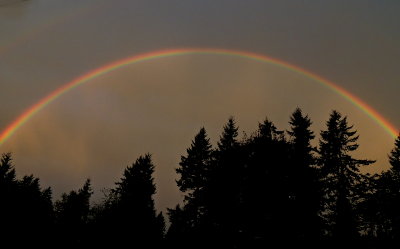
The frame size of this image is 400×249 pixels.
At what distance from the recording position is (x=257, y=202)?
20.9m

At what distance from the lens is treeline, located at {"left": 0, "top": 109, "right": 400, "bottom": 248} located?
69.9 feet

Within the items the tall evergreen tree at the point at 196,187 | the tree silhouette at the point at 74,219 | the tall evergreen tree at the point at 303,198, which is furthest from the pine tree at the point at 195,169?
the tree silhouette at the point at 74,219

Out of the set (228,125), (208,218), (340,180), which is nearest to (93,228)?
(208,218)

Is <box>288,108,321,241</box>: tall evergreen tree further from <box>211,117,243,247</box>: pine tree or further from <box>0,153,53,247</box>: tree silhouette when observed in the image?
<box>0,153,53,247</box>: tree silhouette

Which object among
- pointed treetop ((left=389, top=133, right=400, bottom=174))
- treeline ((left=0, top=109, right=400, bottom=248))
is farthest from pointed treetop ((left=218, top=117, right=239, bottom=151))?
pointed treetop ((left=389, top=133, right=400, bottom=174))

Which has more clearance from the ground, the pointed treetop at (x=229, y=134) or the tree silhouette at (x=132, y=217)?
the pointed treetop at (x=229, y=134)

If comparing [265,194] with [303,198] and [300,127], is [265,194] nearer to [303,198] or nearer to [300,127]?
[303,198]

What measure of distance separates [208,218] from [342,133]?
18.5 m

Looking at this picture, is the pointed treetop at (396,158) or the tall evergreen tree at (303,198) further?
the pointed treetop at (396,158)

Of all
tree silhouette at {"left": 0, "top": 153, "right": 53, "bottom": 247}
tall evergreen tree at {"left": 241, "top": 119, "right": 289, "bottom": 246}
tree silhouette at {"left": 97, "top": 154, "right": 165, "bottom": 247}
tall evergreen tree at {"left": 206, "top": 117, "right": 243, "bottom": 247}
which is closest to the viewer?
tall evergreen tree at {"left": 241, "top": 119, "right": 289, "bottom": 246}

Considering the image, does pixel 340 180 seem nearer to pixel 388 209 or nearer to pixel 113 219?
pixel 388 209

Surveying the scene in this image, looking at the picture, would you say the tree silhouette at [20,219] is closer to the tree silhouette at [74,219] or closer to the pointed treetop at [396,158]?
the tree silhouette at [74,219]

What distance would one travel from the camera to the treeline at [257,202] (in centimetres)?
2130

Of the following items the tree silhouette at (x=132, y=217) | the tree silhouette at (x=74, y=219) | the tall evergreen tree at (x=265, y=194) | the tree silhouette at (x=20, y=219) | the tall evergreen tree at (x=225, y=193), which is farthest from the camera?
the tree silhouette at (x=74, y=219)
